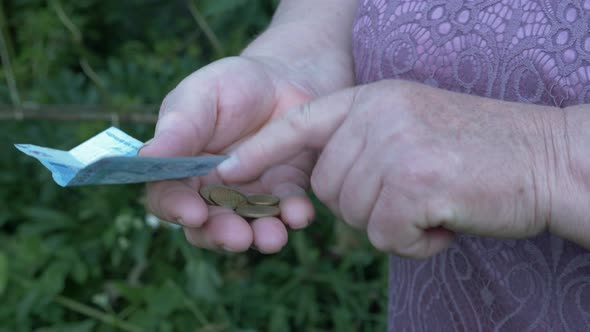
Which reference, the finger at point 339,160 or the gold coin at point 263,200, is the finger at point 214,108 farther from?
the finger at point 339,160

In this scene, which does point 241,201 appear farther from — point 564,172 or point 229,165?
point 564,172

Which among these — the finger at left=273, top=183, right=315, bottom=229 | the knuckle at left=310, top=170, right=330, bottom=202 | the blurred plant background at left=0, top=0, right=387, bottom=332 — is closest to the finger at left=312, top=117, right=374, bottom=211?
the knuckle at left=310, top=170, right=330, bottom=202

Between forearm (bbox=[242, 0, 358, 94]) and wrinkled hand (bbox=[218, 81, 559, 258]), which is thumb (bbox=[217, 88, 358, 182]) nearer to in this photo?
wrinkled hand (bbox=[218, 81, 559, 258])

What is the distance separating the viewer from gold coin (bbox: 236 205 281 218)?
3.74 ft

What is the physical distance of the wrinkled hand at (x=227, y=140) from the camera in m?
1.11

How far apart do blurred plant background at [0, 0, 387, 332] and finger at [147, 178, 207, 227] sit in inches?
42.5

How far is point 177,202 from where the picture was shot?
1.11 meters

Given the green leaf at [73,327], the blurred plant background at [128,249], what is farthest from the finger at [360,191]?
the green leaf at [73,327]

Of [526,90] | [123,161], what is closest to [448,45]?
[526,90]

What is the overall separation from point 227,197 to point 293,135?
0.18 meters

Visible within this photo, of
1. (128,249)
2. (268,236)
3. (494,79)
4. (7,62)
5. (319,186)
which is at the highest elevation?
(494,79)

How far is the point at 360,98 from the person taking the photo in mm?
1014

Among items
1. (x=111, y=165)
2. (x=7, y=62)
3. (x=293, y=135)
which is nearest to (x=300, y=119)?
(x=293, y=135)

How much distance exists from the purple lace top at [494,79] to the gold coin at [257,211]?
0.97 ft
